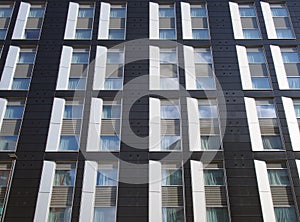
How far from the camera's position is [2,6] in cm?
2558

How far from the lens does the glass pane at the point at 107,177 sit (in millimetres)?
18328

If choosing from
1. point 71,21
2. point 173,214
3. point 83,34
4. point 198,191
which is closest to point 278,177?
point 198,191

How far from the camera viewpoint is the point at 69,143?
19.4 meters

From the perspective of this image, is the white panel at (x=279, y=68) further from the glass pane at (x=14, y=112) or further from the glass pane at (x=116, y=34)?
the glass pane at (x=14, y=112)

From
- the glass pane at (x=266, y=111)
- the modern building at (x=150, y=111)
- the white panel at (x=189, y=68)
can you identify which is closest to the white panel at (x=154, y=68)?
the modern building at (x=150, y=111)

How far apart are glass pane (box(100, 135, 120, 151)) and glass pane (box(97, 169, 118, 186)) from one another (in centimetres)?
127

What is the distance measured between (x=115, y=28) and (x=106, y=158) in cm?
1020

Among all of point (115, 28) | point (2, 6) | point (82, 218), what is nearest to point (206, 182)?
point (82, 218)

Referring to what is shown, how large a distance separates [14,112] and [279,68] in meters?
17.1

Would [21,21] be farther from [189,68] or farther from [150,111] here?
[189,68]

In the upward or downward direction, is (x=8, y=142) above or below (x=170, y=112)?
below

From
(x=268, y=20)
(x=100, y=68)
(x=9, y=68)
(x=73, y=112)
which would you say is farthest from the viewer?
(x=268, y=20)

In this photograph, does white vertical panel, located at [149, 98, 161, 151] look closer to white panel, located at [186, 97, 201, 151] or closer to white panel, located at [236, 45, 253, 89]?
white panel, located at [186, 97, 201, 151]

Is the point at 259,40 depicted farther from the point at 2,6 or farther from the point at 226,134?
the point at 2,6
